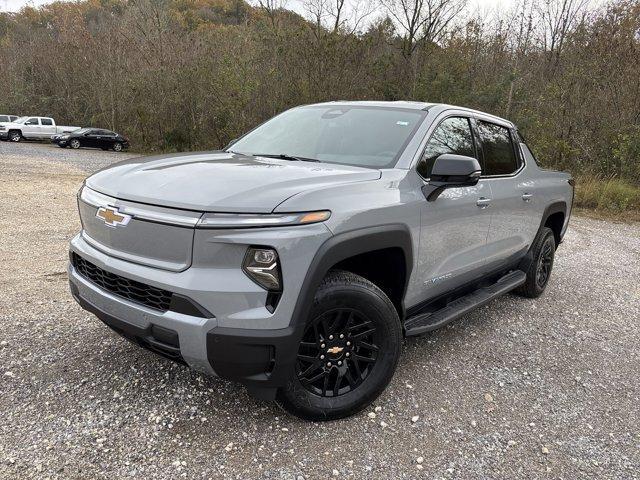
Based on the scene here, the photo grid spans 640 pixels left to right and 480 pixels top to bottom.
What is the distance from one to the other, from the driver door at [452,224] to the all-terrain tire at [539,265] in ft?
4.31

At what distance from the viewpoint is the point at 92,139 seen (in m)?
28.3

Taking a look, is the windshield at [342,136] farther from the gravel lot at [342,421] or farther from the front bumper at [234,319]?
the gravel lot at [342,421]

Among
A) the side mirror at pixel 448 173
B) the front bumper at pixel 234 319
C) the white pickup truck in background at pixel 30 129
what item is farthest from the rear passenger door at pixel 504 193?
the white pickup truck in background at pixel 30 129

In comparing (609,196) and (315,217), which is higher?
(315,217)

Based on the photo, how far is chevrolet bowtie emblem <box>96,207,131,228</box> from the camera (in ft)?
7.87

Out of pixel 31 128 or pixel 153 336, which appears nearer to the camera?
pixel 153 336

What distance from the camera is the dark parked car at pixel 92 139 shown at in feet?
92.2

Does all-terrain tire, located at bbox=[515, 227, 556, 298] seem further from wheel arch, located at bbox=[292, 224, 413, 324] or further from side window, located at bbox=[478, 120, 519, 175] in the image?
wheel arch, located at bbox=[292, 224, 413, 324]

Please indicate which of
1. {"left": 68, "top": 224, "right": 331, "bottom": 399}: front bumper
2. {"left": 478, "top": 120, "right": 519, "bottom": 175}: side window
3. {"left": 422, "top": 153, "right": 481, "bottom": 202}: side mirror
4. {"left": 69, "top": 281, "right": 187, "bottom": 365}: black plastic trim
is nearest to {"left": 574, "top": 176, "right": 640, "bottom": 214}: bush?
{"left": 478, "top": 120, "right": 519, "bottom": 175}: side window

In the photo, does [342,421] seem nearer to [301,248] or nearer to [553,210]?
[301,248]

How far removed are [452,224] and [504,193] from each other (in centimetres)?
98

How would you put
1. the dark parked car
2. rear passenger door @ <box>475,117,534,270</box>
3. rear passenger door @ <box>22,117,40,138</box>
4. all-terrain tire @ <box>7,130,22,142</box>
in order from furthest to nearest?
rear passenger door @ <box>22,117,40,138</box> → all-terrain tire @ <box>7,130,22,142</box> → the dark parked car → rear passenger door @ <box>475,117,534,270</box>

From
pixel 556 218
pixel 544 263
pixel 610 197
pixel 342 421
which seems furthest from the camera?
pixel 610 197

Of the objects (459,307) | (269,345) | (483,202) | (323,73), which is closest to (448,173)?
(483,202)
